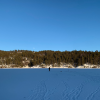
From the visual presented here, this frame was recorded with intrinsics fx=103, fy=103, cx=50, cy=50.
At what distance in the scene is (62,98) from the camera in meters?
6.35

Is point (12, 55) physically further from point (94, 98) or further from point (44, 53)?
point (94, 98)

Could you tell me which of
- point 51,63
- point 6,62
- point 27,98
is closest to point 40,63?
point 51,63

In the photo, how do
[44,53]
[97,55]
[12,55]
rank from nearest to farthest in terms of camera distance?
[97,55] < [12,55] < [44,53]

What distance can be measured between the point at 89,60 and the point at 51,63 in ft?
83.9

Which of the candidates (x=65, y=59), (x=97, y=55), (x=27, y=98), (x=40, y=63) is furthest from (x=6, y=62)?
(x=27, y=98)

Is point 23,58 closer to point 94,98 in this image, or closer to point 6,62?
point 6,62

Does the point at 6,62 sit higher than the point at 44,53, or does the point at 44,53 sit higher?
the point at 44,53

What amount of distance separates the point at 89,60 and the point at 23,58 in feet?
154

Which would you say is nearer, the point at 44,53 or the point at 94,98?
the point at 94,98

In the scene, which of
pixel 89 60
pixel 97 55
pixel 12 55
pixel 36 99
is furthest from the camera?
pixel 12 55

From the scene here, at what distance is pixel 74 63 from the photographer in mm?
70000

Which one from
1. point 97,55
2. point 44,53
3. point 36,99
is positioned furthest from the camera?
point 44,53

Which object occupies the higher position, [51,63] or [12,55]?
[12,55]

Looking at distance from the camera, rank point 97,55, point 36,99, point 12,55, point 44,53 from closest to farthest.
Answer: point 36,99
point 97,55
point 12,55
point 44,53
